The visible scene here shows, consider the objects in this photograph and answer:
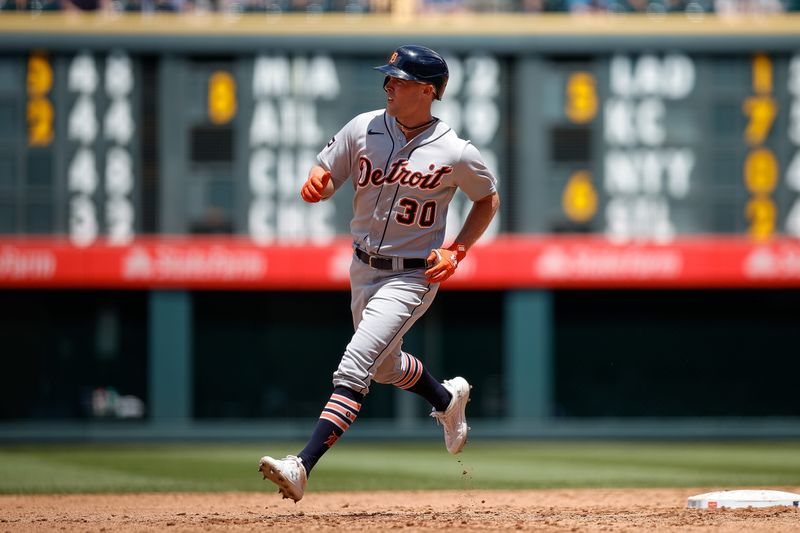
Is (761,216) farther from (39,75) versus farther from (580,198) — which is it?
(39,75)

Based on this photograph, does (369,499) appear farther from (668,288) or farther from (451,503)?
(668,288)

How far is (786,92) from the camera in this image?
20.7 m

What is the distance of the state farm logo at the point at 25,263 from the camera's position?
2088 cm

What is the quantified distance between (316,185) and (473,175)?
73 cm

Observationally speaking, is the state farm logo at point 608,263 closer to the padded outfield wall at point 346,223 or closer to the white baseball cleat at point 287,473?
the padded outfield wall at point 346,223

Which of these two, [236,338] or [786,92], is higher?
[786,92]

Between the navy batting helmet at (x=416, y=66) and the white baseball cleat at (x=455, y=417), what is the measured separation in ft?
5.10

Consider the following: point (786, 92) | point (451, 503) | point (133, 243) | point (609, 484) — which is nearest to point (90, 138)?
point (133, 243)

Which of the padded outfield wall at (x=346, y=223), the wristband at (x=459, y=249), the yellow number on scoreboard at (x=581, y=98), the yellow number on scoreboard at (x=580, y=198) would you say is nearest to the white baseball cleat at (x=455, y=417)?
the wristband at (x=459, y=249)

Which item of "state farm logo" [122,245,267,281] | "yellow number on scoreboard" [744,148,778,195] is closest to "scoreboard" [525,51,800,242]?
"yellow number on scoreboard" [744,148,778,195]

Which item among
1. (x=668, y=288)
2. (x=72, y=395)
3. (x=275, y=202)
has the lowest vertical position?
(x=72, y=395)

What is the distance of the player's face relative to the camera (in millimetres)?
6074

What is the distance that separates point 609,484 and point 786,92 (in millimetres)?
12405

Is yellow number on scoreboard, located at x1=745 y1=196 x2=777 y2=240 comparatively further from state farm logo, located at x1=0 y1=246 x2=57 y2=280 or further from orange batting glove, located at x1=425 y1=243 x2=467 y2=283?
orange batting glove, located at x1=425 y1=243 x2=467 y2=283
